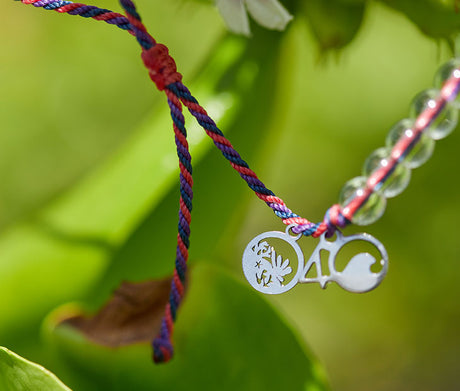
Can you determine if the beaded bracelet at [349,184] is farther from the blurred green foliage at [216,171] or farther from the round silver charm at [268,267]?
the blurred green foliage at [216,171]

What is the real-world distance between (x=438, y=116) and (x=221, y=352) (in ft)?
0.56

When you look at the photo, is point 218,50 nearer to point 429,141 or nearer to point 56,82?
point 429,141

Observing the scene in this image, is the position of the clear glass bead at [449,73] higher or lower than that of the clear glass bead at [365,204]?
higher

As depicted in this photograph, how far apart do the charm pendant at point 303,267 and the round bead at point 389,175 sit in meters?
0.03

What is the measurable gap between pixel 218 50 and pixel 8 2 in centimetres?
51

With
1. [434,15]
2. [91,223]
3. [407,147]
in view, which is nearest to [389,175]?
[407,147]

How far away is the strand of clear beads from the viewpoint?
0.33 m

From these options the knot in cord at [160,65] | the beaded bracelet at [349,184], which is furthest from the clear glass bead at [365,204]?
the knot in cord at [160,65]

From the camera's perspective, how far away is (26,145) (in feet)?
2.92

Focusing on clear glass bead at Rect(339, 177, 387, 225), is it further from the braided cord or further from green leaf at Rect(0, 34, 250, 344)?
green leaf at Rect(0, 34, 250, 344)

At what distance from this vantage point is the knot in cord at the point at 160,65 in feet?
1.11

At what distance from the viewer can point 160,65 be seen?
0.34 metres

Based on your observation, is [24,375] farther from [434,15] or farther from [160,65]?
[434,15]

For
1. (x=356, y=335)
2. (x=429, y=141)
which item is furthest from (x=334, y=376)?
(x=429, y=141)
